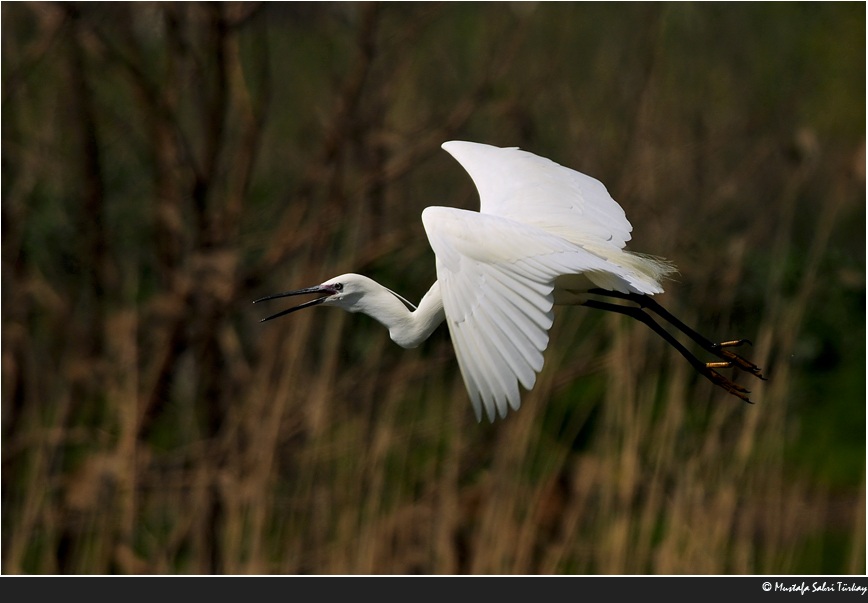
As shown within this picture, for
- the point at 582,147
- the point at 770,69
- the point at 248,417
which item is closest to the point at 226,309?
the point at 248,417

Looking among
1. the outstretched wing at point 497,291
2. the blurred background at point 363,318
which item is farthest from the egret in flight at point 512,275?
the blurred background at point 363,318

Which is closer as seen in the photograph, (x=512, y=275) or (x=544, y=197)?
(x=512, y=275)

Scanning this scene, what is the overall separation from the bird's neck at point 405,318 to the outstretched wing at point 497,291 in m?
0.27

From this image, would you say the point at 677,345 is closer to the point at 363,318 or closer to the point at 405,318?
the point at 405,318

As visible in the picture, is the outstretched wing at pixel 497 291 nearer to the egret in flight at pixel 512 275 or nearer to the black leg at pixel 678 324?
the egret in flight at pixel 512 275

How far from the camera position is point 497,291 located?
219 cm

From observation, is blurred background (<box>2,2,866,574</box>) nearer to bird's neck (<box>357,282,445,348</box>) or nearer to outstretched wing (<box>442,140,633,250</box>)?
outstretched wing (<box>442,140,633,250</box>)

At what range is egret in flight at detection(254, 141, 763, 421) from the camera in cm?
202

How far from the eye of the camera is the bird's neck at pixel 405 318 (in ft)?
8.43

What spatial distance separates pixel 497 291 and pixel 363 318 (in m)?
2.41

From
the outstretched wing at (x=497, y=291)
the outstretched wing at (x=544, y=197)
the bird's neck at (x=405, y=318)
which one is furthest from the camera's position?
the outstretched wing at (x=544, y=197)

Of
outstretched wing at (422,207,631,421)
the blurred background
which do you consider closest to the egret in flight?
outstretched wing at (422,207,631,421)

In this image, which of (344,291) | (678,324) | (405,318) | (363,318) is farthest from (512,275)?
(363,318)

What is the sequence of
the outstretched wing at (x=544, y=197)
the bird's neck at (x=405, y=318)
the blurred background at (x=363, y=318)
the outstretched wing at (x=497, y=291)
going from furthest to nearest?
the blurred background at (x=363, y=318) → the outstretched wing at (x=544, y=197) → the bird's neck at (x=405, y=318) → the outstretched wing at (x=497, y=291)
